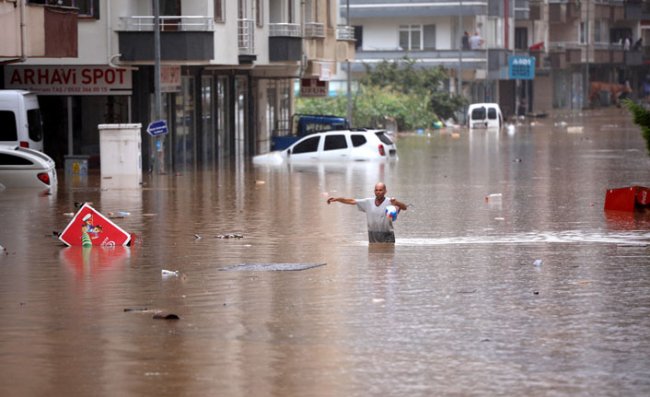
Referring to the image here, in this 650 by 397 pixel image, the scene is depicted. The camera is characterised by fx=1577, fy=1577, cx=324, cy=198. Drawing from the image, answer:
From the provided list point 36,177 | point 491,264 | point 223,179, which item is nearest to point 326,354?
point 491,264

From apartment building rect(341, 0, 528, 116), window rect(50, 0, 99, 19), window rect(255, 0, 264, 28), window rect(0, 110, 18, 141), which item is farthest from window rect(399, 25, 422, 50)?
window rect(0, 110, 18, 141)

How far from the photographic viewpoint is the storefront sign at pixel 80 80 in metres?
44.6

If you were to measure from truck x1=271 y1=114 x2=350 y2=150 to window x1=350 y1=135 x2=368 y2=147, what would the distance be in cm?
513

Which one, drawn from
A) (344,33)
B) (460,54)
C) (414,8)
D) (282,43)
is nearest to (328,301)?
(282,43)

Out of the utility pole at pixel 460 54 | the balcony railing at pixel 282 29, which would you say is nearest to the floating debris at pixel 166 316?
the balcony railing at pixel 282 29

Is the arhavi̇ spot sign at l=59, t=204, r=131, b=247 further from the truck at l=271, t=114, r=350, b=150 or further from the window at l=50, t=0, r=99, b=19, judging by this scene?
the truck at l=271, t=114, r=350, b=150

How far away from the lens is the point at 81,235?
23.0 m

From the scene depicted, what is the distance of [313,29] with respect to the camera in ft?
189

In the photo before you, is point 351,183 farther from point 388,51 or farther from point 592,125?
point 388,51

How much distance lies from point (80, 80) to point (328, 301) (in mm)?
29446

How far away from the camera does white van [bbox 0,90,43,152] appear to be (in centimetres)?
4125

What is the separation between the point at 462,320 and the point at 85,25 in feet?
99.6

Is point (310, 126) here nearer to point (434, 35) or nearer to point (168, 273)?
point (168, 273)

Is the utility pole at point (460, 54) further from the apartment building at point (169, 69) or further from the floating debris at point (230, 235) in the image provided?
the floating debris at point (230, 235)
